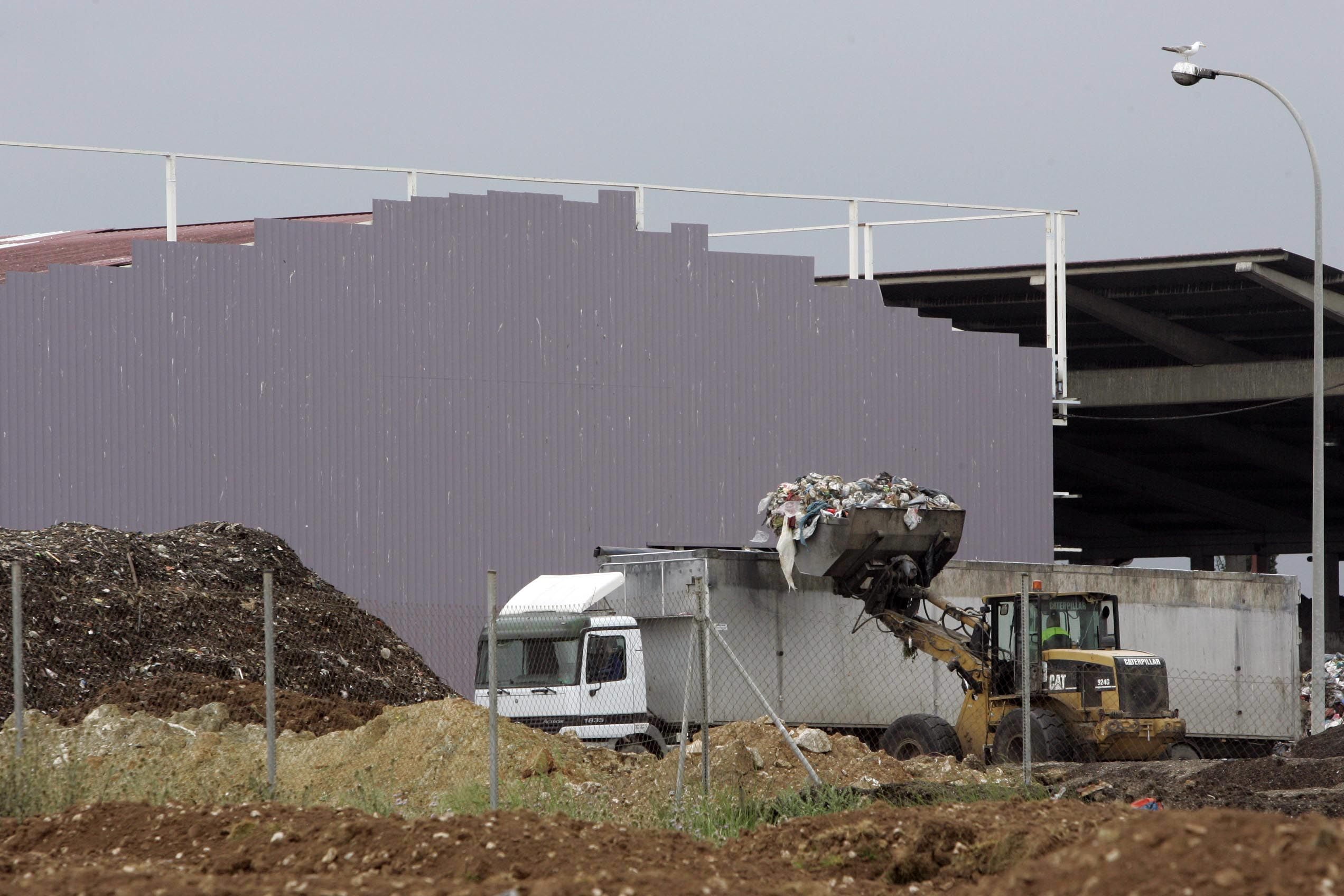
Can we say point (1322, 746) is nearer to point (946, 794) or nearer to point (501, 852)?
point (946, 794)

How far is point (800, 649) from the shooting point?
21.2 metres

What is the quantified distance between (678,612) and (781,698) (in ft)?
6.27

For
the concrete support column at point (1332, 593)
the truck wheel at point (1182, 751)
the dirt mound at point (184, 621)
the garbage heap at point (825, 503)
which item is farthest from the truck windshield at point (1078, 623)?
the concrete support column at point (1332, 593)

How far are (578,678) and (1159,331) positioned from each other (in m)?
21.6

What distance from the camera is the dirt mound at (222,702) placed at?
53.8 feet

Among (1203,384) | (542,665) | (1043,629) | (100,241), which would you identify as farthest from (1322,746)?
(100,241)

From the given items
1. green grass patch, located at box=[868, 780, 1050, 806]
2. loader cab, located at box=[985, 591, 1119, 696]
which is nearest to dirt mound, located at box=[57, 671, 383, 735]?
green grass patch, located at box=[868, 780, 1050, 806]

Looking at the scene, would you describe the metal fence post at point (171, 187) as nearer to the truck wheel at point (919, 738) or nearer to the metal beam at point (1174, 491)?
the truck wheel at point (919, 738)

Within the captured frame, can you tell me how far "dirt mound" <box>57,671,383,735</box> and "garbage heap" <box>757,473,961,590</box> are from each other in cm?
668

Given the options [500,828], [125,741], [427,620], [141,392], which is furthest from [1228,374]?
[500,828]

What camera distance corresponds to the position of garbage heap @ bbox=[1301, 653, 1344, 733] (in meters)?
28.4

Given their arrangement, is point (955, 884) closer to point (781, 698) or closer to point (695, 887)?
point (695, 887)

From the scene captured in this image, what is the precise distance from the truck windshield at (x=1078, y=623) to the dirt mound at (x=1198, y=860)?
501 inches

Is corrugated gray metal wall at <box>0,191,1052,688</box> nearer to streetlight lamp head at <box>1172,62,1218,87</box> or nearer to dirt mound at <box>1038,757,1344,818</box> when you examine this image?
streetlight lamp head at <box>1172,62,1218,87</box>
